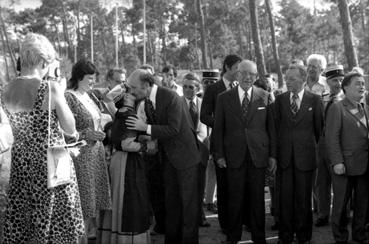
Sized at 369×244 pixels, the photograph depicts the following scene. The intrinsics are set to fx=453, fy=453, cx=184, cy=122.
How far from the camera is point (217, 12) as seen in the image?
1935 inches

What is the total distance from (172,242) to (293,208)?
59.0 inches

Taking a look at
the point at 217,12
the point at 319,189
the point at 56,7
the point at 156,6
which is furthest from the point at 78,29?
the point at 319,189

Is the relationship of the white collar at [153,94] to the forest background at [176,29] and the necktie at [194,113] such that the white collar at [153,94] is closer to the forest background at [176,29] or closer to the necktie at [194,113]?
the necktie at [194,113]

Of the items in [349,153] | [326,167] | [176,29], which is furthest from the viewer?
[176,29]

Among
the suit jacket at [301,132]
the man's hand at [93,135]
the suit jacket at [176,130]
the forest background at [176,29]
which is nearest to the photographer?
the man's hand at [93,135]

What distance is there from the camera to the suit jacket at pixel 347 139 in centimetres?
527

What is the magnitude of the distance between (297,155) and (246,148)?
0.60 meters

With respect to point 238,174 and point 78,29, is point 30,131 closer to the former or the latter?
point 238,174

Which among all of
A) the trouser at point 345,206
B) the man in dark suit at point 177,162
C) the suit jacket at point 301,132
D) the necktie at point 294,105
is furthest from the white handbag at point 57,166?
the trouser at point 345,206

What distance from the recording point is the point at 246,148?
17.6 feet

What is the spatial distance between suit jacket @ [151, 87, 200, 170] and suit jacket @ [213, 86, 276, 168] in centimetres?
44

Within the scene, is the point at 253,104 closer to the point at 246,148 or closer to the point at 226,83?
the point at 246,148

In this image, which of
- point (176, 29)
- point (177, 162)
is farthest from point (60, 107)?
point (176, 29)

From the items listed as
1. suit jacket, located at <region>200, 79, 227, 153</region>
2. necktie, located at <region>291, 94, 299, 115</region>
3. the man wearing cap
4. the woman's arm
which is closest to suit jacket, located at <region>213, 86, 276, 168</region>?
necktie, located at <region>291, 94, 299, 115</region>
